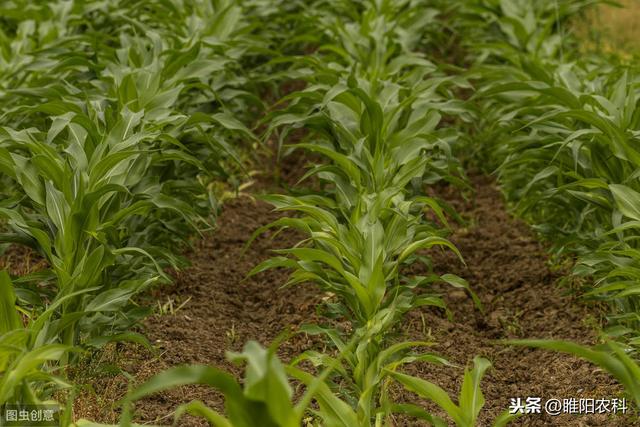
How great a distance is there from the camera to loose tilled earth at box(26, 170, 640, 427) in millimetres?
4016

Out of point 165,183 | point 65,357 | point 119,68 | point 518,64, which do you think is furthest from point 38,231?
point 518,64

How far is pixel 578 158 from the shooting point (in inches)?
190

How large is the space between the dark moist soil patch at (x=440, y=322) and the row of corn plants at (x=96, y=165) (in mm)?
195

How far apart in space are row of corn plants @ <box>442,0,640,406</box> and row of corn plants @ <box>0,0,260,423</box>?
1.49 m

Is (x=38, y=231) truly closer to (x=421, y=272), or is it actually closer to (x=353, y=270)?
(x=353, y=270)

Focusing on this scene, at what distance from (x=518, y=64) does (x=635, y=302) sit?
2.09 m

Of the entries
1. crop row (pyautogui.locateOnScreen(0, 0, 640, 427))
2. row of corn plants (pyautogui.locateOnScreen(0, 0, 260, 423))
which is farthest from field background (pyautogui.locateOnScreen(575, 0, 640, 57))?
row of corn plants (pyautogui.locateOnScreen(0, 0, 260, 423))

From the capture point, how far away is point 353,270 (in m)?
4.00

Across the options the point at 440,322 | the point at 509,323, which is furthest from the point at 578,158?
the point at 440,322

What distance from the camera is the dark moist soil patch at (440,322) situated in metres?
4.02

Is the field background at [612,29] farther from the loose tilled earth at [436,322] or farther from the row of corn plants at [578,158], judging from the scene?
the loose tilled earth at [436,322]

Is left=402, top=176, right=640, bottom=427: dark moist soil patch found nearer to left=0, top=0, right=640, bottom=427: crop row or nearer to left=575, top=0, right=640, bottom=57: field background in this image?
left=0, top=0, right=640, bottom=427: crop row

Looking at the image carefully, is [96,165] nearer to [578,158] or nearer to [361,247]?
[361,247]

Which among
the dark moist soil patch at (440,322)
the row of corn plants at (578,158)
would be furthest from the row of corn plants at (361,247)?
the row of corn plants at (578,158)
